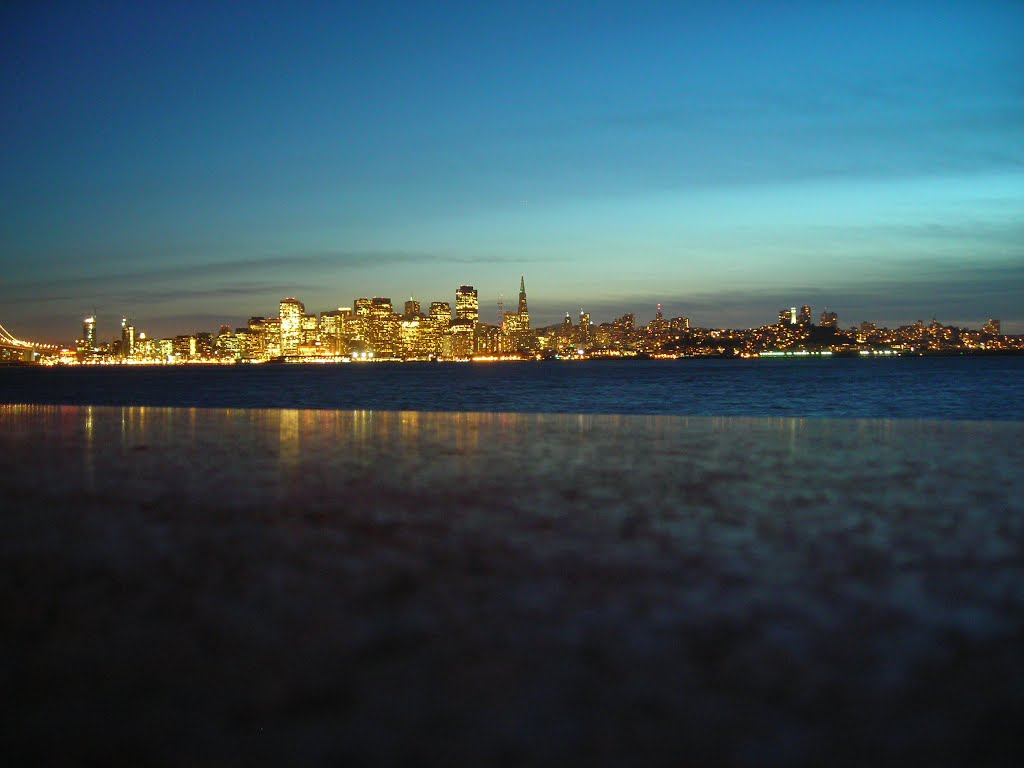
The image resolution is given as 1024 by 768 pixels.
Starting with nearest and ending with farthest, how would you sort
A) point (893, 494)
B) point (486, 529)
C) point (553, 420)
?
point (486, 529)
point (893, 494)
point (553, 420)

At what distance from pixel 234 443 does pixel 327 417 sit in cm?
650

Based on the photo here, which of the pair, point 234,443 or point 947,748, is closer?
point 947,748

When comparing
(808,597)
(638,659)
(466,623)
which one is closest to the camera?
(638,659)

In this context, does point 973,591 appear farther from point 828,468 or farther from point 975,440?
point 975,440

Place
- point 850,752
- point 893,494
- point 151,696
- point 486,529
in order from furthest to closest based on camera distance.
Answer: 1. point 893,494
2. point 486,529
3. point 151,696
4. point 850,752

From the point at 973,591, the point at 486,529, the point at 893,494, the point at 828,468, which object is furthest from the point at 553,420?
the point at 973,591

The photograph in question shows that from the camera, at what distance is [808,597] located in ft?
15.1

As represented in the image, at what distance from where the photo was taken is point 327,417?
19703 millimetres

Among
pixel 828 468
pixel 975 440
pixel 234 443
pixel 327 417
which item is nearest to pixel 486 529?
pixel 828 468

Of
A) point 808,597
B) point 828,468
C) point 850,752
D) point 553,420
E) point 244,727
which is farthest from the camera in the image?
point 553,420

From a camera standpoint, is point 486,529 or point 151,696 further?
point 486,529

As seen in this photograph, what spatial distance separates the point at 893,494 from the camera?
7965 mm

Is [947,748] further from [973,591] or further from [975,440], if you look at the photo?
[975,440]

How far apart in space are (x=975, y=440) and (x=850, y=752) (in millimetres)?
12035
